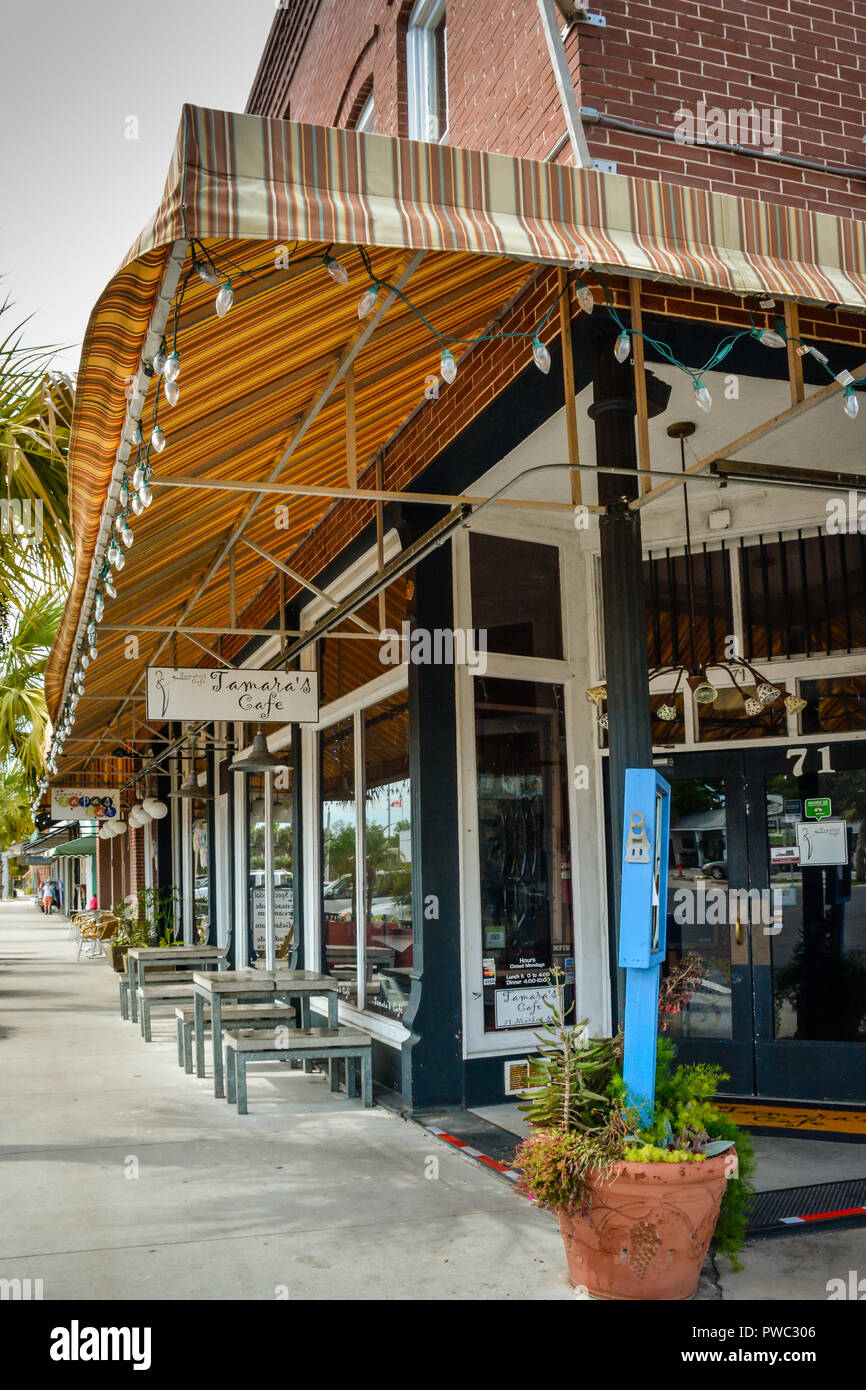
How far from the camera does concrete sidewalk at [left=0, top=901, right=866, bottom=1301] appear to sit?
4699 mm

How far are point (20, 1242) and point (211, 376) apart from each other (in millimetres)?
3886

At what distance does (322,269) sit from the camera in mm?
4363

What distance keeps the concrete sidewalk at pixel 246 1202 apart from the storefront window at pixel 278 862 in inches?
123

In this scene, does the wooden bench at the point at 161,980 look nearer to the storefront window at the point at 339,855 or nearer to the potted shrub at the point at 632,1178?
the storefront window at the point at 339,855

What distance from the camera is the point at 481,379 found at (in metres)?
6.32

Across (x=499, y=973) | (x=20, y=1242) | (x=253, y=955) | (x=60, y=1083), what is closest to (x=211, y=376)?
(x=20, y=1242)

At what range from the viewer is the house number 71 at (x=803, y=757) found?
7.32m

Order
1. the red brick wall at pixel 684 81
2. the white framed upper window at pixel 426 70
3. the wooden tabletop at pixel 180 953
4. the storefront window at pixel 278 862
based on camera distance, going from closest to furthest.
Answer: the red brick wall at pixel 684 81 < the white framed upper window at pixel 426 70 < the storefront window at pixel 278 862 < the wooden tabletop at pixel 180 953

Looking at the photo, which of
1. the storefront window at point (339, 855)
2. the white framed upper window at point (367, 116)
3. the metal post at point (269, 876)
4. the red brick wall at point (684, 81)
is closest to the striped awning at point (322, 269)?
the red brick wall at point (684, 81)

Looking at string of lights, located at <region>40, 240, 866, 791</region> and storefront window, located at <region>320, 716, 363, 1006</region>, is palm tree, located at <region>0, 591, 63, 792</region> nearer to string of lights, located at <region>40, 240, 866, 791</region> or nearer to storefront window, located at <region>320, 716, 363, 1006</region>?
storefront window, located at <region>320, 716, 363, 1006</region>

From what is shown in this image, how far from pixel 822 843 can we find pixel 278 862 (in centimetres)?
691

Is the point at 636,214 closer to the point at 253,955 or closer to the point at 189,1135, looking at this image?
the point at 189,1135

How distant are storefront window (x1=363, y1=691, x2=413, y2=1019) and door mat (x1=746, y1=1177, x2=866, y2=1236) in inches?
122

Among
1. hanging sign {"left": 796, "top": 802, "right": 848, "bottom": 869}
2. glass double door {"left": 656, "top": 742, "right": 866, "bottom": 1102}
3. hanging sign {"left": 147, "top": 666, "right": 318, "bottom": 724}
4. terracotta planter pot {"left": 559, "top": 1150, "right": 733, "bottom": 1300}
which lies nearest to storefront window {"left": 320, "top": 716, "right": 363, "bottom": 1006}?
hanging sign {"left": 147, "top": 666, "right": 318, "bottom": 724}
